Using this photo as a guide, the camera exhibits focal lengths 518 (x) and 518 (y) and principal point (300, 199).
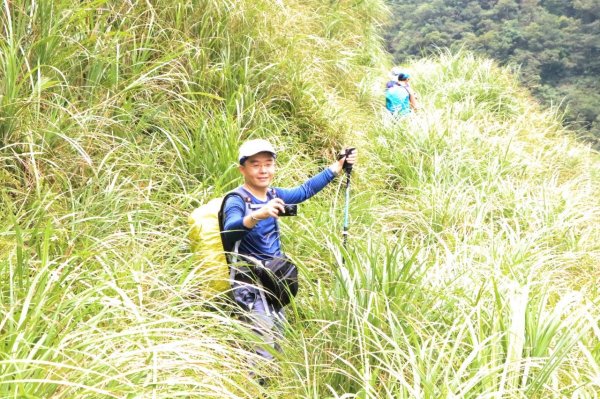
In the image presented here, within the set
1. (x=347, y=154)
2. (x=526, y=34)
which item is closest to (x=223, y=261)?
(x=347, y=154)

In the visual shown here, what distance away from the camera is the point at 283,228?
3568 mm

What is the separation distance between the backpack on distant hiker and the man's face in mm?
98

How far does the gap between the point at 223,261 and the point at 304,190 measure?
0.80m

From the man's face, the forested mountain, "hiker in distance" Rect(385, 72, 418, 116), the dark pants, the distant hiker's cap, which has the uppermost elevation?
the forested mountain

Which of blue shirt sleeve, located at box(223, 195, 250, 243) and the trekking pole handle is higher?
the trekking pole handle

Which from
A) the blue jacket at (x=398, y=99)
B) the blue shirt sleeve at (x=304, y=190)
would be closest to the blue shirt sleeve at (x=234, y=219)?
the blue shirt sleeve at (x=304, y=190)

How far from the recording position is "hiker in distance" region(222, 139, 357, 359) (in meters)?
2.60

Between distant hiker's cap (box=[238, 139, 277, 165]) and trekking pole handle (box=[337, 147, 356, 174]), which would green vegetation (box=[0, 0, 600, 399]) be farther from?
distant hiker's cap (box=[238, 139, 277, 165])

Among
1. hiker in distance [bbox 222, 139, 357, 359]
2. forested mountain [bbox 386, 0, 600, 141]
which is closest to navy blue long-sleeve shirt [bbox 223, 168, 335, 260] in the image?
hiker in distance [bbox 222, 139, 357, 359]

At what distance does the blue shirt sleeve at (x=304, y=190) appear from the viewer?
329 cm

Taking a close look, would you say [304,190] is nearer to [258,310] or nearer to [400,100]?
[258,310]

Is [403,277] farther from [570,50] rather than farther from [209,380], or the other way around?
[570,50]

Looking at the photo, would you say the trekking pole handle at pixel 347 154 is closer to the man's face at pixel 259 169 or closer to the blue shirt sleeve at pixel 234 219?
the man's face at pixel 259 169

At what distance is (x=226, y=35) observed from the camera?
4691mm
